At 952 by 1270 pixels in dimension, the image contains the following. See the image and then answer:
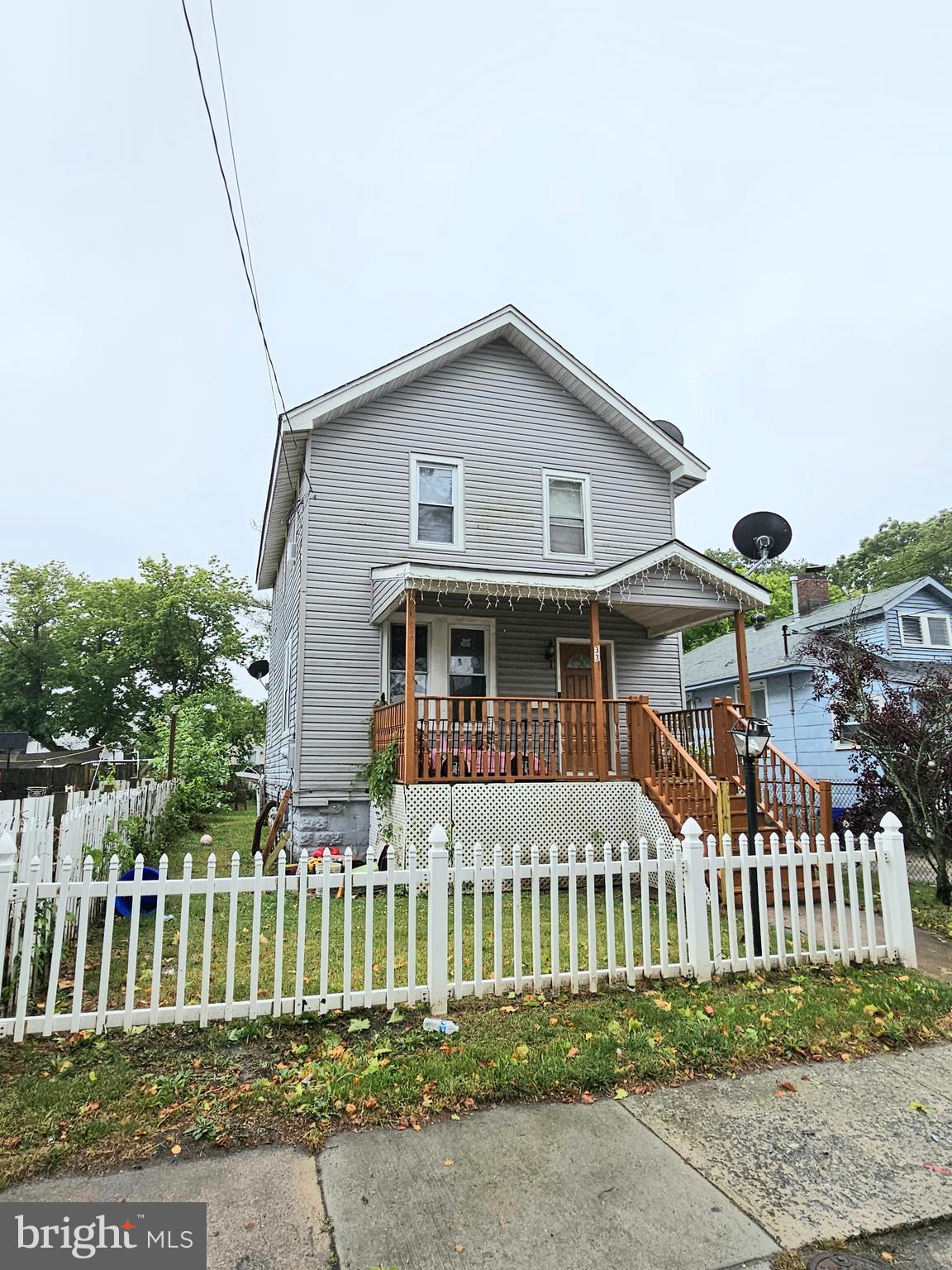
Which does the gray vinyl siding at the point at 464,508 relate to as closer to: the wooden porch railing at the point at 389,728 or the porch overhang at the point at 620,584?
the wooden porch railing at the point at 389,728

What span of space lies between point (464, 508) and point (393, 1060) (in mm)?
9309

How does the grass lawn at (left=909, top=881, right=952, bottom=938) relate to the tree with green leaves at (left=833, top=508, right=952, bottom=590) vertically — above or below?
below

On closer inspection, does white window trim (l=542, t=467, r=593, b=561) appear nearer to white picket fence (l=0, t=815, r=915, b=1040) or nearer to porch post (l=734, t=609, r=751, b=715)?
porch post (l=734, t=609, r=751, b=715)

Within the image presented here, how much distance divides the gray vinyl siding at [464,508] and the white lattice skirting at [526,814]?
2.06 m

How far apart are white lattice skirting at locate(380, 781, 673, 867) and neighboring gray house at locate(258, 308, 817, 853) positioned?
30 mm

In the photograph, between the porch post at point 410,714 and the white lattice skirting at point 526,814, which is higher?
the porch post at point 410,714

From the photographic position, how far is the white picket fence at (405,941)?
4.09m

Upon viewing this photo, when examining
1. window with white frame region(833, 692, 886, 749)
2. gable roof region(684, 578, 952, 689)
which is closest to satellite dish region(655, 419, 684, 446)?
gable roof region(684, 578, 952, 689)

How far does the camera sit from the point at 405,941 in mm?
6449

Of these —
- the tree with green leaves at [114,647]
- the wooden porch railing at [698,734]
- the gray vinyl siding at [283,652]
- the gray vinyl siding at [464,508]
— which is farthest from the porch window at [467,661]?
the tree with green leaves at [114,647]

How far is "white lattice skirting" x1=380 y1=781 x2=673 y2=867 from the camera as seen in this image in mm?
9086

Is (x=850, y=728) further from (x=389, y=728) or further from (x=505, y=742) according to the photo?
(x=389, y=728)

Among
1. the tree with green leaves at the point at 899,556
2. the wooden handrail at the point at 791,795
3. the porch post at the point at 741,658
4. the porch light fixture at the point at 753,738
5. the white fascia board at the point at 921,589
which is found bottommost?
the wooden handrail at the point at 791,795

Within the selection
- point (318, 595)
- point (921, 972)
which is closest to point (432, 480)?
point (318, 595)
